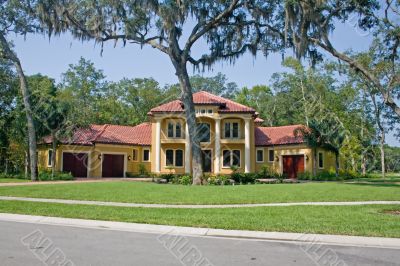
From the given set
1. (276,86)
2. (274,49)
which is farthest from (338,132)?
(276,86)

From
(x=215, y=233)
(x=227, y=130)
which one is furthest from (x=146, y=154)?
(x=215, y=233)

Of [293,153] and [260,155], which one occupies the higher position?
[293,153]

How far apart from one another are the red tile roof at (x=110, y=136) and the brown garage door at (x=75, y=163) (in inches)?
50.9

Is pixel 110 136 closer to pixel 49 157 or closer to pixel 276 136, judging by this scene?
pixel 49 157

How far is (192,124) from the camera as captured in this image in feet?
85.9

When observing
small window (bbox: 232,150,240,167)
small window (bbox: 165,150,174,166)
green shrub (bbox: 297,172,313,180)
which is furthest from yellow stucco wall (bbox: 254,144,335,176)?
small window (bbox: 165,150,174,166)

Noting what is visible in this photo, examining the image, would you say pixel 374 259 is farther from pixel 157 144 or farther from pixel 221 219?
pixel 157 144

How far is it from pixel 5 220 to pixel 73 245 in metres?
4.43

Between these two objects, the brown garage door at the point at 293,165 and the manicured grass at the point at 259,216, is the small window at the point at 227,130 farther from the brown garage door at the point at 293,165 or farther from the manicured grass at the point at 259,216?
the manicured grass at the point at 259,216

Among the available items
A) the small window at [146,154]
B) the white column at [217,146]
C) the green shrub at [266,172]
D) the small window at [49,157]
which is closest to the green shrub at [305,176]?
the green shrub at [266,172]

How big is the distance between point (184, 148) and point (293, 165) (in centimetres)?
1057

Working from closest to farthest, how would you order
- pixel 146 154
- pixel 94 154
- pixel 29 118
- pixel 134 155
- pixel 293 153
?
pixel 29 118
pixel 94 154
pixel 293 153
pixel 134 155
pixel 146 154

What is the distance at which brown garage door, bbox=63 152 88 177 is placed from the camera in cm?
3616

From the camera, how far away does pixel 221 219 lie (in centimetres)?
Result: 1063
